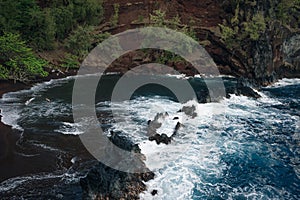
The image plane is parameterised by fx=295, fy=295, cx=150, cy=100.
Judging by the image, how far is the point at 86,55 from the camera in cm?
4834

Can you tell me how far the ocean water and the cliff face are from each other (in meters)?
13.4

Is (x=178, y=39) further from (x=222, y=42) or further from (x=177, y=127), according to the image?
(x=177, y=127)

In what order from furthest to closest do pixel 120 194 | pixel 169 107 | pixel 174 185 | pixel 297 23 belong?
pixel 297 23 < pixel 169 107 < pixel 174 185 < pixel 120 194

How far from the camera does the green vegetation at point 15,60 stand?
33.1 meters

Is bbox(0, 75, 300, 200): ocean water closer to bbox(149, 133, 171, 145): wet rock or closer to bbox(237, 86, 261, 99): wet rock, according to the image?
bbox(149, 133, 171, 145): wet rock

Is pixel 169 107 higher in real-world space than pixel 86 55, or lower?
lower

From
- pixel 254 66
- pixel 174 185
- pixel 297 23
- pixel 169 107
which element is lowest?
pixel 174 185

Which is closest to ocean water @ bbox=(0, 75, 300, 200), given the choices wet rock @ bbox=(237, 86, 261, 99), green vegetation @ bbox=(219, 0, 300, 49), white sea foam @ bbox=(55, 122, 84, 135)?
white sea foam @ bbox=(55, 122, 84, 135)

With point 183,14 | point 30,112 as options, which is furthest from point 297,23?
point 30,112

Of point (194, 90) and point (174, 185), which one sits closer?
point (174, 185)

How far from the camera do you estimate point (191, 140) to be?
21.3 metres

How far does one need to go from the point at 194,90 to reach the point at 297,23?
2715 centimetres

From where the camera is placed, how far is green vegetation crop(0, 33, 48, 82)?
33103 mm

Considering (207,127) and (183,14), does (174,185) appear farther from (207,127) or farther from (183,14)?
(183,14)
